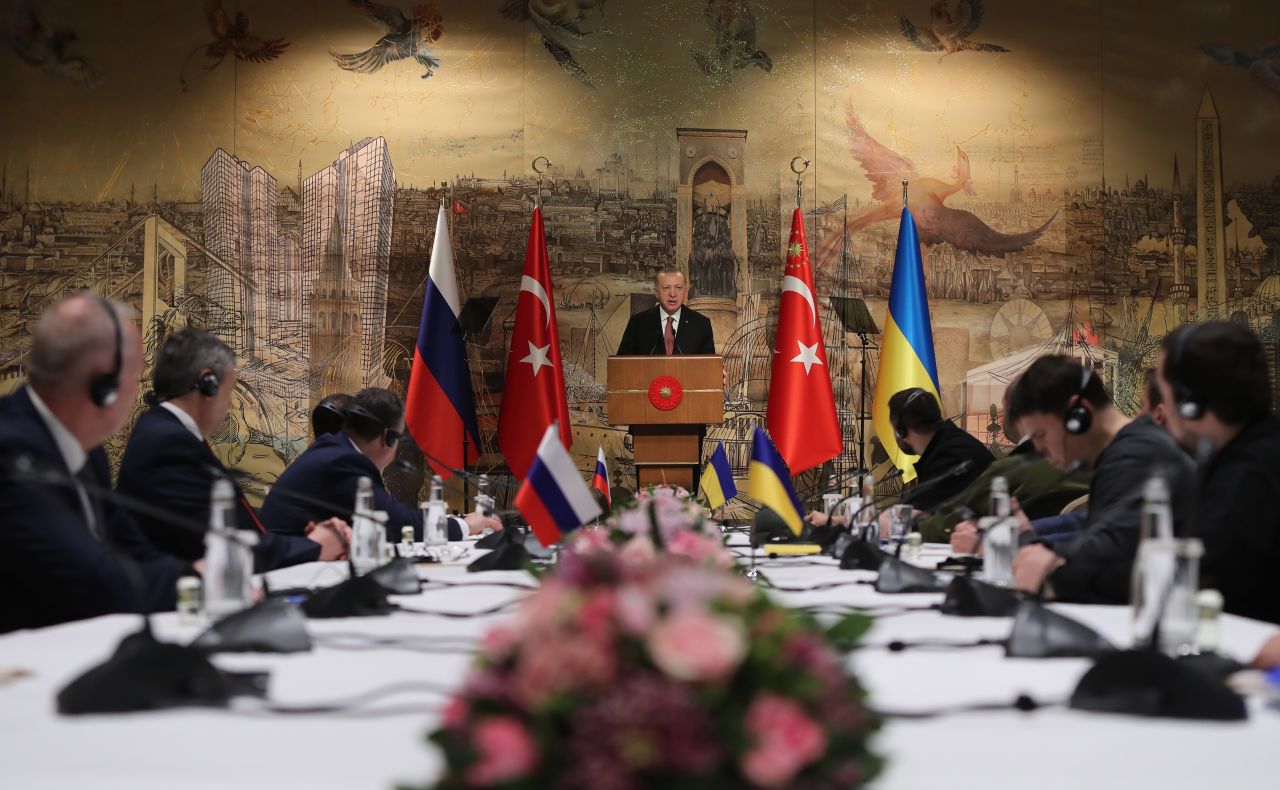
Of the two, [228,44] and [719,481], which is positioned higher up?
[228,44]

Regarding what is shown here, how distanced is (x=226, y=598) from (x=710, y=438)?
7.31 meters

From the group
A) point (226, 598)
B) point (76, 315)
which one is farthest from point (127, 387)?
point (226, 598)

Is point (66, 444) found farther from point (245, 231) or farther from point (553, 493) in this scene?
point (245, 231)

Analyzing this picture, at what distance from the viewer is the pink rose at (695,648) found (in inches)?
39.0

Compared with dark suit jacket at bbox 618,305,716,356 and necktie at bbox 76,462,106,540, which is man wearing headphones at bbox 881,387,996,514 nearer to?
dark suit jacket at bbox 618,305,716,356

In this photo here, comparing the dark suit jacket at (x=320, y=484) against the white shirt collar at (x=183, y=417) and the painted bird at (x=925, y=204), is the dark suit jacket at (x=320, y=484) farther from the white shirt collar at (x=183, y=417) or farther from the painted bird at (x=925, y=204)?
the painted bird at (x=925, y=204)

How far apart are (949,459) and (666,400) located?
2459mm

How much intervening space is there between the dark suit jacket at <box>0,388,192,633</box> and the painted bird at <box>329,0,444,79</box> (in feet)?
24.9

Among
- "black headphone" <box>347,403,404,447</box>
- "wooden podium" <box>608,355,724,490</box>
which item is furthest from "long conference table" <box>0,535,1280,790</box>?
"wooden podium" <box>608,355,724,490</box>

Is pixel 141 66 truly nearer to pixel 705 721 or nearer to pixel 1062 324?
pixel 1062 324

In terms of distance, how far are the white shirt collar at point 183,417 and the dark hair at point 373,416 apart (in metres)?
1.04

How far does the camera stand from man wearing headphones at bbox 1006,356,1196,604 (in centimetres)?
306

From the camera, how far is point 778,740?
1000 mm

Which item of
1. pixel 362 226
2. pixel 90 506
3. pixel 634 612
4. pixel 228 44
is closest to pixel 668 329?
pixel 362 226
